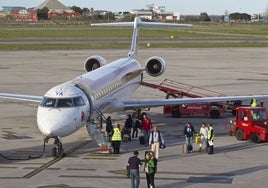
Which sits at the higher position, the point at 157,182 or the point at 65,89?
the point at 65,89

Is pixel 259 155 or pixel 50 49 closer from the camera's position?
pixel 259 155

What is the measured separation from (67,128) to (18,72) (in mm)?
36173

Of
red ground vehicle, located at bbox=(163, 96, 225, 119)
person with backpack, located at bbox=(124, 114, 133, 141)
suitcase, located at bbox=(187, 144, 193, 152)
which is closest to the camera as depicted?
suitcase, located at bbox=(187, 144, 193, 152)

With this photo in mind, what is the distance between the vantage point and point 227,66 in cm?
6531

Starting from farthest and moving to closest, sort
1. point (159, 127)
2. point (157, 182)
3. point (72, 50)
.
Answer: point (72, 50) → point (159, 127) → point (157, 182)

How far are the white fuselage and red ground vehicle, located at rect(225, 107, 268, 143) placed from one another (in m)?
5.94

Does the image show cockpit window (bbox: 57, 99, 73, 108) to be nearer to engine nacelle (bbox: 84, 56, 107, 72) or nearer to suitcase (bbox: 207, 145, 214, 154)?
suitcase (bbox: 207, 145, 214, 154)

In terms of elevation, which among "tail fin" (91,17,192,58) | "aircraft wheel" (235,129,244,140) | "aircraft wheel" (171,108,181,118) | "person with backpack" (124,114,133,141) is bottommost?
"aircraft wheel" (171,108,181,118)

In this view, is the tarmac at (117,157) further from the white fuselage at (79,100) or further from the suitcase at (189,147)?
the white fuselage at (79,100)

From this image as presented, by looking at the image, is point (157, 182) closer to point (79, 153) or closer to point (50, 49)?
point (79, 153)

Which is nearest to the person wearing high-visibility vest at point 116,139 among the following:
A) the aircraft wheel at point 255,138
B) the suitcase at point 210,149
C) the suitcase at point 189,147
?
the suitcase at point 189,147

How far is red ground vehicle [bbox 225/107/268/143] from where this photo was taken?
26941mm

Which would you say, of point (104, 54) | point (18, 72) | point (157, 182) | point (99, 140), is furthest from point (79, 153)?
point (104, 54)

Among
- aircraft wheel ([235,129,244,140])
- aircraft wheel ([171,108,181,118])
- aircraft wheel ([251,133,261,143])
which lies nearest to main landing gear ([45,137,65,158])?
aircraft wheel ([235,129,244,140])
